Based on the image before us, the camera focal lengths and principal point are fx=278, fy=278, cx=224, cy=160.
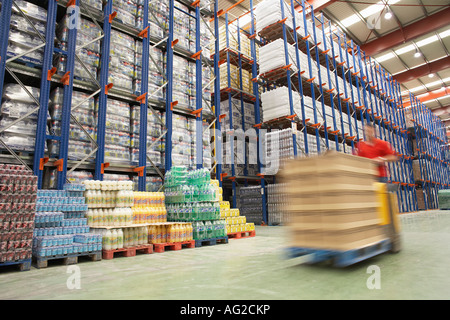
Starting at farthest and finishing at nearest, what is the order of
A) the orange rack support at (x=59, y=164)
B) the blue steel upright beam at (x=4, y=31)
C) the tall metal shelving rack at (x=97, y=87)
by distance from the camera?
1. the orange rack support at (x=59, y=164)
2. the tall metal shelving rack at (x=97, y=87)
3. the blue steel upright beam at (x=4, y=31)

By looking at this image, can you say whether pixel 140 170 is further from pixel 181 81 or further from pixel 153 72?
pixel 181 81

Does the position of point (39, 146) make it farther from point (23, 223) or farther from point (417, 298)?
point (417, 298)

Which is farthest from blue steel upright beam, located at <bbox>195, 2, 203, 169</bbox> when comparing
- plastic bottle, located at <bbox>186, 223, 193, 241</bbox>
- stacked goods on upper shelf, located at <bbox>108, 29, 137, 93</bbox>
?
plastic bottle, located at <bbox>186, 223, 193, 241</bbox>

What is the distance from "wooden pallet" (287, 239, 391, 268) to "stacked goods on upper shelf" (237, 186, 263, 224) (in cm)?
751

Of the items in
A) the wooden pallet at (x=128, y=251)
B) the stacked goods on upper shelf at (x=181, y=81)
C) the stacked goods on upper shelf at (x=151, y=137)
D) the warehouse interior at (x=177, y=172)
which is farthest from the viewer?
the stacked goods on upper shelf at (x=181, y=81)

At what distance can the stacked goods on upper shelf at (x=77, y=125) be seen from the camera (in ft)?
19.6

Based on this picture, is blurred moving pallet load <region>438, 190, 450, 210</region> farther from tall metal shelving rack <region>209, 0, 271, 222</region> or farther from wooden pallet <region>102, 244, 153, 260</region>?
wooden pallet <region>102, 244, 153, 260</region>

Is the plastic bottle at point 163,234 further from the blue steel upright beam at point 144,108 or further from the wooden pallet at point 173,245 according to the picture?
the blue steel upright beam at point 144,108

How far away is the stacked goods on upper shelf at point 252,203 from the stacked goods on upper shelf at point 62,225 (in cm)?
744

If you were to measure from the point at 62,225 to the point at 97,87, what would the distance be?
11.3ft

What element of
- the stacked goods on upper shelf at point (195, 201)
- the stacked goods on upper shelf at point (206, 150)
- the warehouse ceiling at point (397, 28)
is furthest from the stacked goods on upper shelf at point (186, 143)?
the warehouse ceiling at point (397, 28)

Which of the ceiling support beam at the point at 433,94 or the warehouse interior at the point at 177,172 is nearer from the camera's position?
the warehouse interior at the point at 177,172
